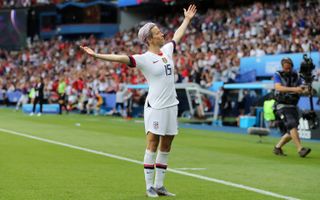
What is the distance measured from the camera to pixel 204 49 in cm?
4138

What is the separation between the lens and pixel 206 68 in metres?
37.0

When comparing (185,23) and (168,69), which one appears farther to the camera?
(185,23)

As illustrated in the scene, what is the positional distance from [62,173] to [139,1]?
132ft

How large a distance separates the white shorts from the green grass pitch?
2.89ft

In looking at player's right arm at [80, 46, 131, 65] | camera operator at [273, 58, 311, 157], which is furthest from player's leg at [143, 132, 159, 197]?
camera operator at [273, 58, 311, 157]

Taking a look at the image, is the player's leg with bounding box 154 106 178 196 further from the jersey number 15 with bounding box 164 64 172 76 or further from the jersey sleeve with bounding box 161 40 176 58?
the jersey sleeve with bounding box 161 40 176 58

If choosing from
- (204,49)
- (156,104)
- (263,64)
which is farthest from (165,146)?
(204,49)

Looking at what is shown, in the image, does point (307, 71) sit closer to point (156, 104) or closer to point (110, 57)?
point (156, 104)

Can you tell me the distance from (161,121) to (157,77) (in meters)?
0.59

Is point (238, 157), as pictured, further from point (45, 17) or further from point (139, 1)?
point (45, 17)

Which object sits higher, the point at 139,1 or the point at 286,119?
the point at 139,1

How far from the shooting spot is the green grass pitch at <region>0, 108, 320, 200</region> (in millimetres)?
10570

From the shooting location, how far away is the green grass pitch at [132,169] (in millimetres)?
10570

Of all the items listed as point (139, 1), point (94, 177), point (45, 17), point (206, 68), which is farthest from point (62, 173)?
point (45, 17)
